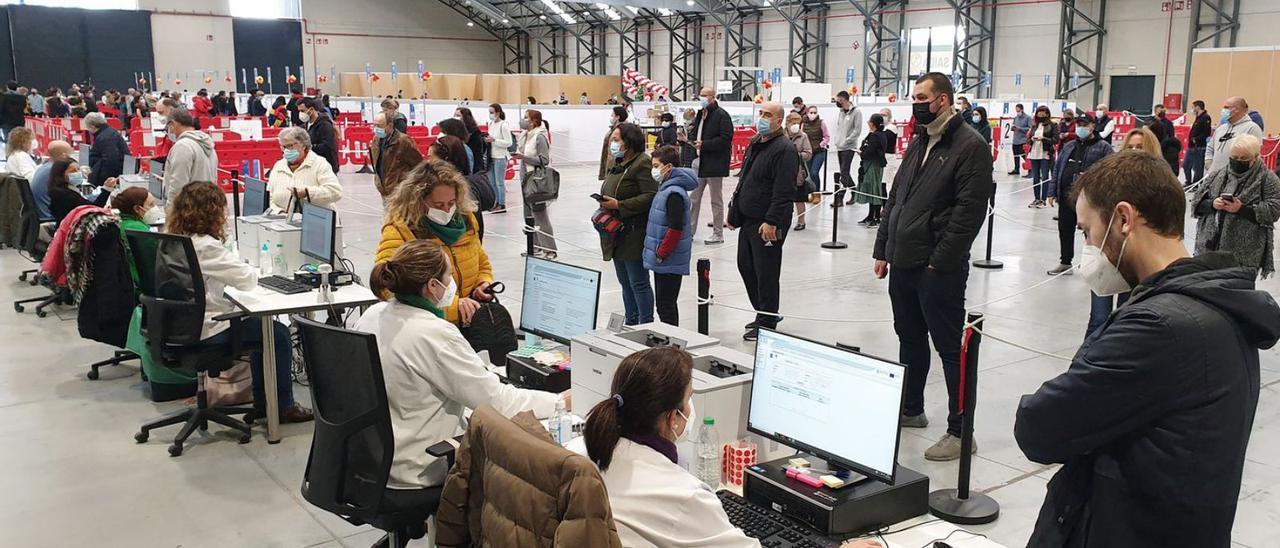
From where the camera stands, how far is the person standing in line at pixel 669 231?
5871mm

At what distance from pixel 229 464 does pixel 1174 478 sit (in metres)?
4.35

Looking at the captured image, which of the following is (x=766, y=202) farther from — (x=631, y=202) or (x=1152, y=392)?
(x=1152, y=392)

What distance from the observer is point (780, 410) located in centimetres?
278

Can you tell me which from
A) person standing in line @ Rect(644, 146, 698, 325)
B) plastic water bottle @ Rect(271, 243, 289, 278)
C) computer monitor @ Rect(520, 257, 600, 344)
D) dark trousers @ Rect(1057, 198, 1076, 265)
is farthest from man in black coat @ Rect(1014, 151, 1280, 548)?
dark trousers @ Rect(1057, 198, 1076, 265)

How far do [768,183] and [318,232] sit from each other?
275 centimetres

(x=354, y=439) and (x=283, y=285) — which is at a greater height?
(x=283, y=285)

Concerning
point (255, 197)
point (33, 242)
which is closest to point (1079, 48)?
point (255, 197)

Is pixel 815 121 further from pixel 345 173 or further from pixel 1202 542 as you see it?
pixel 1202 542

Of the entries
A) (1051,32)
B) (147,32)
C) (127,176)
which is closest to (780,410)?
(127,176)

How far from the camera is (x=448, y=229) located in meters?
4.55

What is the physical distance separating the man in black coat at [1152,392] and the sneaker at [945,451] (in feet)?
8.73

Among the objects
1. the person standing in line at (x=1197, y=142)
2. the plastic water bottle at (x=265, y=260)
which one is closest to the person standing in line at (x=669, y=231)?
the plastic water bottle at (x=265, y=260)

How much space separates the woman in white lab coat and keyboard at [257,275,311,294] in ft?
11.8

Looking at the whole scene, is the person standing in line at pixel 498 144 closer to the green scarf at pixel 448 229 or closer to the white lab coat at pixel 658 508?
the green scarf at pixel 448 229
